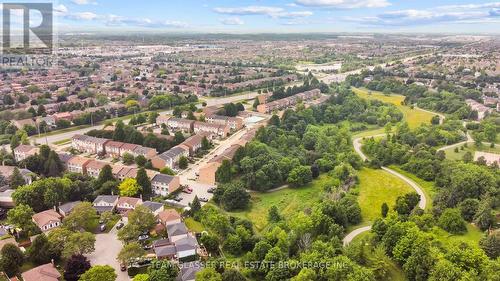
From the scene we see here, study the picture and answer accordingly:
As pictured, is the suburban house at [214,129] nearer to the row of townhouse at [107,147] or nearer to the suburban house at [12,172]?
the row of townhouse at [107,147]

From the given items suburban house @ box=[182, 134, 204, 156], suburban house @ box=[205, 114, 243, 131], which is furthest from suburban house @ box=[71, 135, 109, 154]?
suburban house @ box=[205, 114, 243, 131]

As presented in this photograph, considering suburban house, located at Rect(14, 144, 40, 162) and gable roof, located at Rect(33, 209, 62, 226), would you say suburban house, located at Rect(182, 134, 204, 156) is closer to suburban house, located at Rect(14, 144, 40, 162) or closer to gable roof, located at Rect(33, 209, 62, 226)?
suburban house, located at Rect(14, 144, 40, 162)

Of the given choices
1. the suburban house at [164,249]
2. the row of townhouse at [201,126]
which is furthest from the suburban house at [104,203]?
the row of townhouse at [201,126]

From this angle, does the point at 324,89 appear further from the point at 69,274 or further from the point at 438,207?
the point at 69,274

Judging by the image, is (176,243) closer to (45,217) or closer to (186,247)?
(186,247)

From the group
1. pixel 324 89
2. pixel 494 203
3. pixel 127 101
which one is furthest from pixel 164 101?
pixel 494 203
